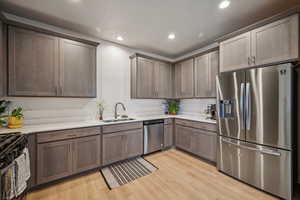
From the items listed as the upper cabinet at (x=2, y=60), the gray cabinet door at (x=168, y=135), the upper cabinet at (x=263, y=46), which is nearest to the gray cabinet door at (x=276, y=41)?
the upper cabinet at (x=263, y=46)

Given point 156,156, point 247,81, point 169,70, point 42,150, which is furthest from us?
point 169,70

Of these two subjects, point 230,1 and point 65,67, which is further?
point 65,67

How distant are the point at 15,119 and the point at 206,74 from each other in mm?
3759

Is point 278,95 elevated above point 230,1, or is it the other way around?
point 230,1

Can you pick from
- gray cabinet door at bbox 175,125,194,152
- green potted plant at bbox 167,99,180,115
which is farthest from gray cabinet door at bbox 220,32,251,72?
green potted plant at bbox 167,99,180,115

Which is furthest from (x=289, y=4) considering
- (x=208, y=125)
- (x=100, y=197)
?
(x=100, y=197)

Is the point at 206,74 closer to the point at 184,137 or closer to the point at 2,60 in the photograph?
the point at 184,137

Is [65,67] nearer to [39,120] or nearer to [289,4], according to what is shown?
[39,120]

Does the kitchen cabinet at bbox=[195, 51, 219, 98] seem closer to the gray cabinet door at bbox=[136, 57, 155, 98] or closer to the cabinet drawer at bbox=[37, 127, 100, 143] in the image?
the gray cabinet door at bbox=[136, 57, 155, 98]

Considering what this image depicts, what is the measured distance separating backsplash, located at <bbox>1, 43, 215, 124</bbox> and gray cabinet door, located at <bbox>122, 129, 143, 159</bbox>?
2.43 ft

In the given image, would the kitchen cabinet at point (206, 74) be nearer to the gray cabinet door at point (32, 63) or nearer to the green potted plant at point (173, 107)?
the green potted plant at point (173, 107)

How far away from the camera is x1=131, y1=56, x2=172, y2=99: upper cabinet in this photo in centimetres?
323

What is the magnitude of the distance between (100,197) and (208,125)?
90.4 inches

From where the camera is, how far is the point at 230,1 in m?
1.73
